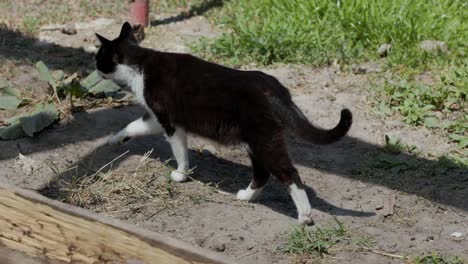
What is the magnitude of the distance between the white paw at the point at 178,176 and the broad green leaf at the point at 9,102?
1659 mm

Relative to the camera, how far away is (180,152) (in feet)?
17.7

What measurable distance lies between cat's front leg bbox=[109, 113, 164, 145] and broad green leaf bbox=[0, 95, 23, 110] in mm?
1083

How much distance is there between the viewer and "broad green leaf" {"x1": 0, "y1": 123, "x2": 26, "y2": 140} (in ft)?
19.3

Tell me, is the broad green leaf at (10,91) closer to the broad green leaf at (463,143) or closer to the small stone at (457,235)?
the broad green leaf at (463,143)

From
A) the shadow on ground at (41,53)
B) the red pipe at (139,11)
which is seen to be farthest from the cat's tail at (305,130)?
the red pipe at (139,11)

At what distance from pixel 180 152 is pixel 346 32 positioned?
2794mm

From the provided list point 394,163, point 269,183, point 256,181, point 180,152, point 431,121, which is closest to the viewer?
point 256,181

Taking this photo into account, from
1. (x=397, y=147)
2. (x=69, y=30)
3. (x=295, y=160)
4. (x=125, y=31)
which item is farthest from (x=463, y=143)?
(x=69, y=30)

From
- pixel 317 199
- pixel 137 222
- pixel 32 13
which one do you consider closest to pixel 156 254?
pixel 137 222

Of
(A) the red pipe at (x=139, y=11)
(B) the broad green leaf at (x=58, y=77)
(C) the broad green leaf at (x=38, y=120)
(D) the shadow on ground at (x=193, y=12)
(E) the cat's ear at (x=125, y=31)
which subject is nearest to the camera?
(E) the cat's ear at (x=125, y=31)

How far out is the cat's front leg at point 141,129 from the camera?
548 centimetres

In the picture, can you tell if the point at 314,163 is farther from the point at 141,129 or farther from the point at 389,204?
the point at 141,129

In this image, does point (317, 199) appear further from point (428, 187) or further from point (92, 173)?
point (92, 173)

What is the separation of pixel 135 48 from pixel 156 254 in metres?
2.46
